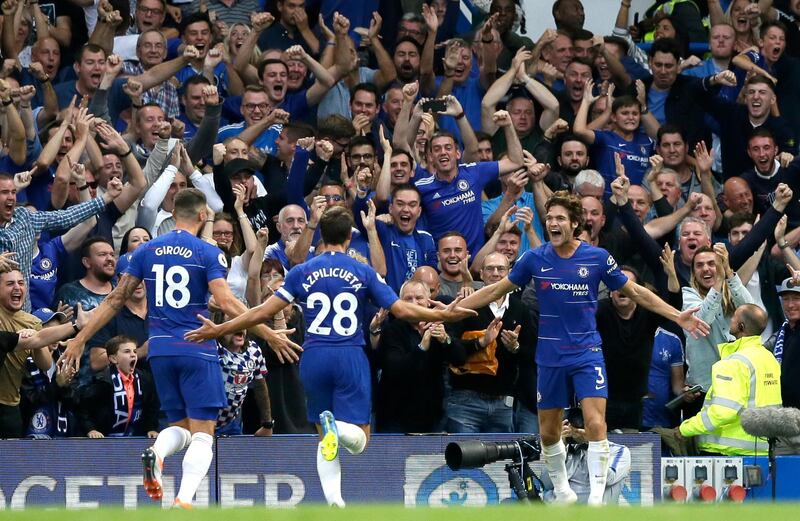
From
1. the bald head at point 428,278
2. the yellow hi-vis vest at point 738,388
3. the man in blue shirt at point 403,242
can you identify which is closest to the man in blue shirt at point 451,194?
the man in blue shirt at point 403,242

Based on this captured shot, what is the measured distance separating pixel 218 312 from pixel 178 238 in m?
1.90

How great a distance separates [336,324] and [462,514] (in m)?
3.19

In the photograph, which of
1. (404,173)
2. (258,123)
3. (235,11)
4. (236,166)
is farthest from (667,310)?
(235,11)

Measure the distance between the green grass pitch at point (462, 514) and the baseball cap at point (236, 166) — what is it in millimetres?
6438

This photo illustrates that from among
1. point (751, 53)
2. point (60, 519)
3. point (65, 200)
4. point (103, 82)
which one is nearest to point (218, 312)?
point (65, 200)

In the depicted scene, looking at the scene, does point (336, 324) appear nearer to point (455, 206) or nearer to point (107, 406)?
point (107, 406)

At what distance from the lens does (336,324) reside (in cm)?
1172

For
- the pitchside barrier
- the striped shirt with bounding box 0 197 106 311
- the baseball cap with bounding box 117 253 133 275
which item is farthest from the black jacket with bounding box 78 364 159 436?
the striped shirt with bounding box 0 197 106 311

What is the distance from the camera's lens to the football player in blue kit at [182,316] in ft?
38.5

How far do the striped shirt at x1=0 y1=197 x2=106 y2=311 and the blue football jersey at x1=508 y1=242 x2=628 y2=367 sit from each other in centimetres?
429

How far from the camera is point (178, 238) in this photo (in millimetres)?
11836

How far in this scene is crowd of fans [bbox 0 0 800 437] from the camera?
1375cm

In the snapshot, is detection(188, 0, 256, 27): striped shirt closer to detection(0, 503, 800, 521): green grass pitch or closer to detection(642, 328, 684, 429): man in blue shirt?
detection(642, 328, 684, 429): man in blue shirt

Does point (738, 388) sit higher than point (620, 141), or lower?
lower
